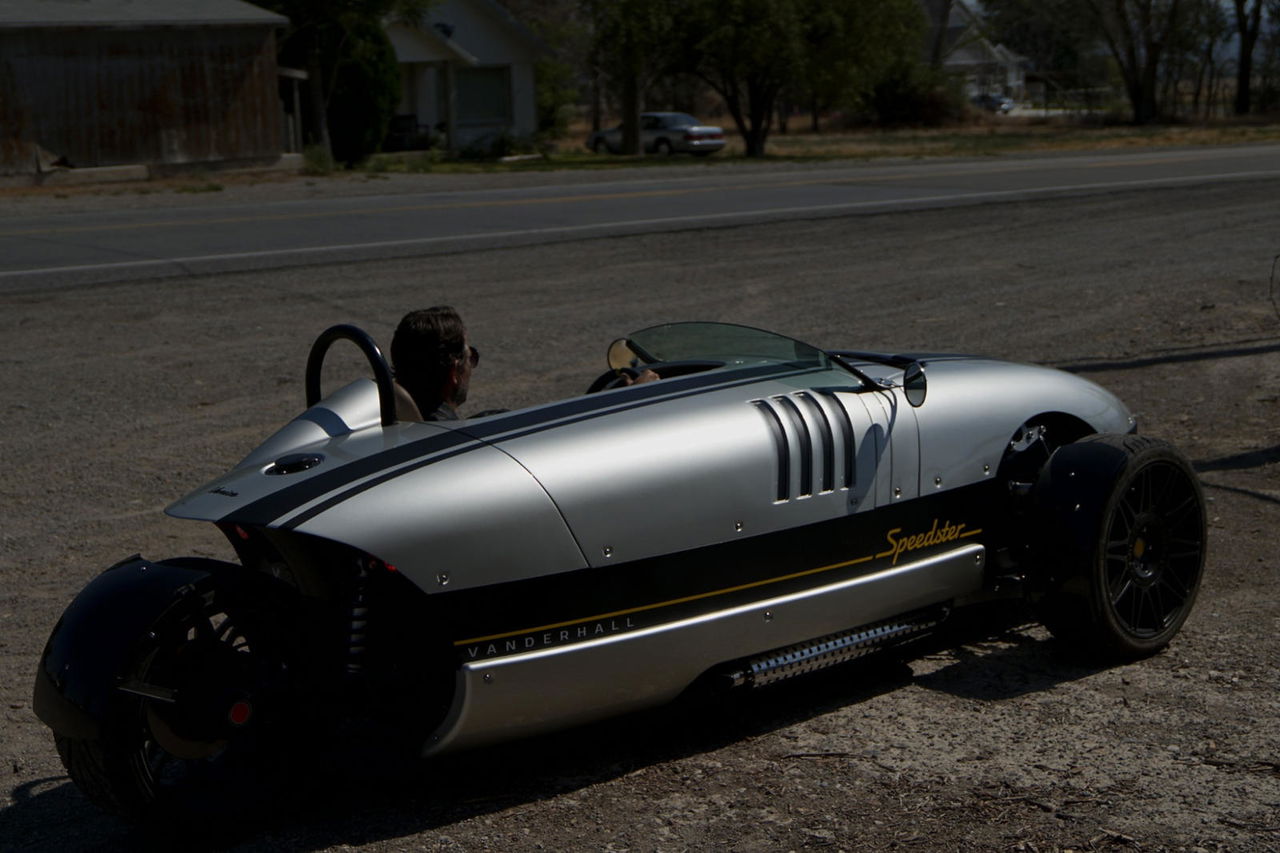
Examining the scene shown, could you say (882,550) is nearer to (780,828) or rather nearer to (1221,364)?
(780,828)

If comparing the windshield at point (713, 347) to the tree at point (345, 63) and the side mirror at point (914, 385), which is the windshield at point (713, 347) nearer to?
the side mirror at point (914, 385)

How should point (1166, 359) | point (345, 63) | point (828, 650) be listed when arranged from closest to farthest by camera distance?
point (828, 650), point (1166, 359), point (345, 63)

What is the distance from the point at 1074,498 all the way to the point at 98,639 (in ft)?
9.76

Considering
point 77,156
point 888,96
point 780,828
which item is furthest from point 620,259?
point 888,96

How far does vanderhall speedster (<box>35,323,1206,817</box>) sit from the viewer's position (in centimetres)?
365

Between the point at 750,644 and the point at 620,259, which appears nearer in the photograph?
the point at 750,644

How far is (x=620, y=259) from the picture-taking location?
1639 cm

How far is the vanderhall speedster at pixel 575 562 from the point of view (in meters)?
3.65

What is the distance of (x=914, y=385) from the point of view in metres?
4.53

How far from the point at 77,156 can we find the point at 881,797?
1138 inches

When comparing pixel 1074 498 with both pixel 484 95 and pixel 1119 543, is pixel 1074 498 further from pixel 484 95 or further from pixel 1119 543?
Result: pixel 484 95

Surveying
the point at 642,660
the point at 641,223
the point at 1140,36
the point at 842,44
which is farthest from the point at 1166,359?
the point at 1140,36

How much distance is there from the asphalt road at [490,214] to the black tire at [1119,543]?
38.2 feet

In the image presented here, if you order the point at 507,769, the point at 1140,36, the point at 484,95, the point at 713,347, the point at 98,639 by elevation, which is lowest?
the point at 507,769
